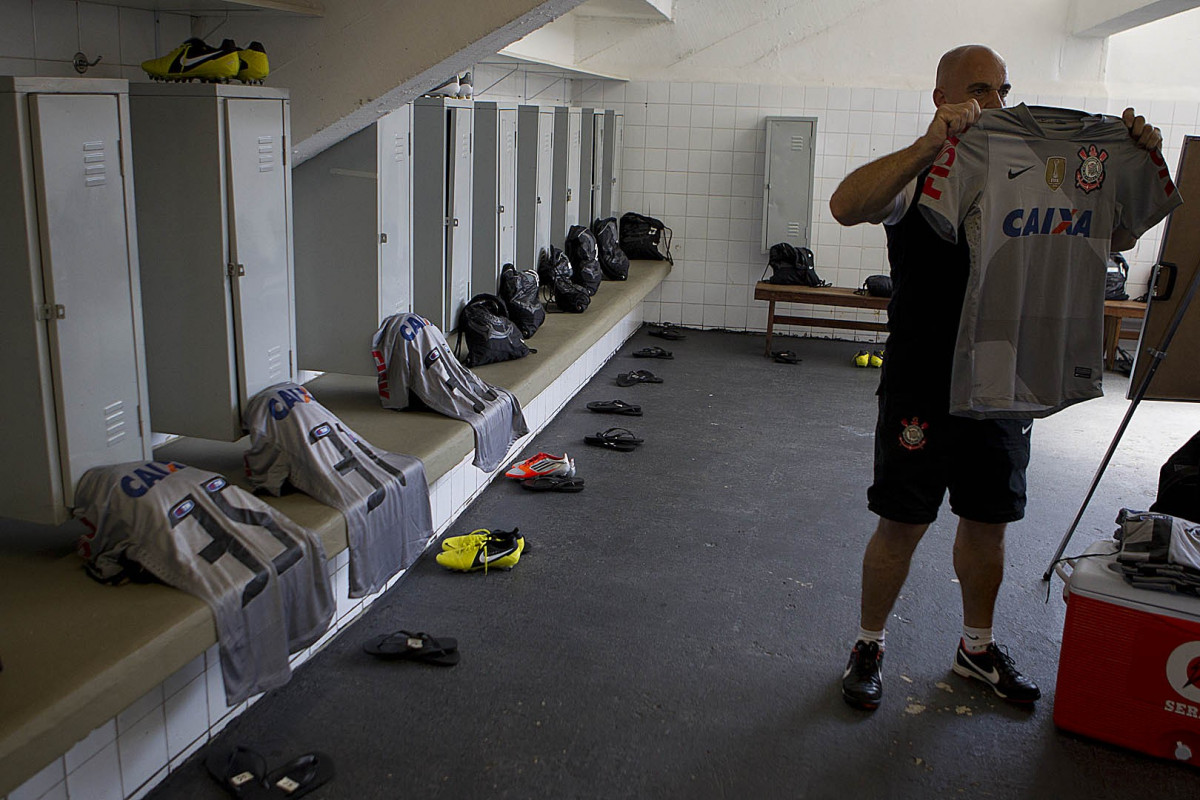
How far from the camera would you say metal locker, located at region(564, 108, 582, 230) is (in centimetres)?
632

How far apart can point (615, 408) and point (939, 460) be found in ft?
10.0

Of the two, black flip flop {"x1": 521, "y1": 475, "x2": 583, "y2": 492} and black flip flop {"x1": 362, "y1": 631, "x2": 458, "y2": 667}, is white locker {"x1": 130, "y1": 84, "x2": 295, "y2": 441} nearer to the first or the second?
black flip flop {"x1": 362, "y1": 631, "x2": 458, "y2": 667}

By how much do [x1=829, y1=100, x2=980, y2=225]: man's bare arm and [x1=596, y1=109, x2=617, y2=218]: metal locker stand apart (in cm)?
506

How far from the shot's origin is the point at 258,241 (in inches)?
113

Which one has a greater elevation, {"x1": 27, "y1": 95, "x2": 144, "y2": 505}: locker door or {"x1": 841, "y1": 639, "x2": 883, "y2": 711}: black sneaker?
{"x1": 27, "y1": 95, "x2": 144, "y2": 505}: locker door

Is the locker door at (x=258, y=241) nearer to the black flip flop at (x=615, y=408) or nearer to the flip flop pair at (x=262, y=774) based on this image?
the flip flop pair at (x=262, y=774)

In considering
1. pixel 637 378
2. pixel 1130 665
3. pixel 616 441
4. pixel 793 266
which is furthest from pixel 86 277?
A: pixel 793 266

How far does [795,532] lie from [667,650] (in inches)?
44.7

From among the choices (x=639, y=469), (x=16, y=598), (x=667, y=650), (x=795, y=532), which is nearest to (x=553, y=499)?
(x=639, y=469)

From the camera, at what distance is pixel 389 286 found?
3682 millimetres

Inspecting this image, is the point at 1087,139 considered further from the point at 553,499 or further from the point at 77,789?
the point at 77,789

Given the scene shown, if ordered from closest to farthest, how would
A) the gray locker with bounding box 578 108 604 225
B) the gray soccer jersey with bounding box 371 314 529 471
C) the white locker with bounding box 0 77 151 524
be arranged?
the white locker with bounding box 0 77 151 524, the gray soccer jersey with bounding box 371 314 529 471, the gray locker with bounding box 578 108 604 225

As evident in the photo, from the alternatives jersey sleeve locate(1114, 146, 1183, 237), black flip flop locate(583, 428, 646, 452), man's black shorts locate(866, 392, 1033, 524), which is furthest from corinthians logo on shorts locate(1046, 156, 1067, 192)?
black flip flop locate(583, 428, 646, 452)

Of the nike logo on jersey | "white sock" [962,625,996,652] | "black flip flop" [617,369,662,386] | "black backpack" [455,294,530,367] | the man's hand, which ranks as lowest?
"white sock" [962,625,996,652]
